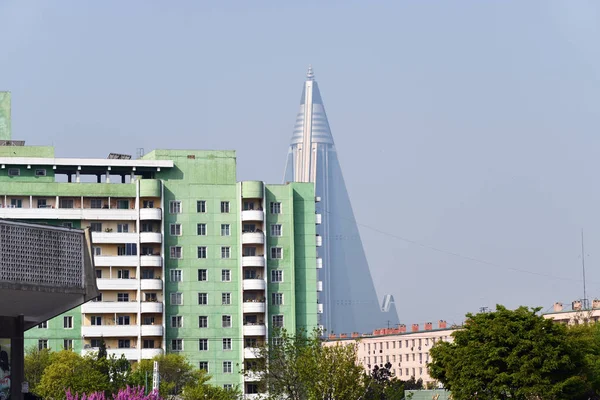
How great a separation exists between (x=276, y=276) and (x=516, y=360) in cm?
7250

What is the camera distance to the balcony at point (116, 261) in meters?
140

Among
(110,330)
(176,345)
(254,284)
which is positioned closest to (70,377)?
(110,330)

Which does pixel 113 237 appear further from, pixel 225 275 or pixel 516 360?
pixel 516 360

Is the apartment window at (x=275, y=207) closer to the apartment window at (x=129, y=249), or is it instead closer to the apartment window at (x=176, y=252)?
the apartment window at (x=176, y=252)

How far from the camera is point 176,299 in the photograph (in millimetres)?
142500

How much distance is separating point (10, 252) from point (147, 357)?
3677 inches

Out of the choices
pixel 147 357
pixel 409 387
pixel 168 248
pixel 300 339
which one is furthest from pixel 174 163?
pixel 300 339

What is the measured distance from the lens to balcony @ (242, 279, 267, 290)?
14262 centimetres

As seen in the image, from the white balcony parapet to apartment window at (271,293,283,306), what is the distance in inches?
571

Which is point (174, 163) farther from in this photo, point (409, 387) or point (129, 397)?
point (129, 397)

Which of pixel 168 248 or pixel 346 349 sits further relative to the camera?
pixel 168 248

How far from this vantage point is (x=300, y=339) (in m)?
80.9

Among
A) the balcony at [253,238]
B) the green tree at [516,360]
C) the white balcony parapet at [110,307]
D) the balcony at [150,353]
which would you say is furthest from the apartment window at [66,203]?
the green tree at [516,360]

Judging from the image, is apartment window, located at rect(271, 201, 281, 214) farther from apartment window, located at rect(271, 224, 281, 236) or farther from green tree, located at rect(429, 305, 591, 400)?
green tree, located at rect(429, 305, 591, 400)
